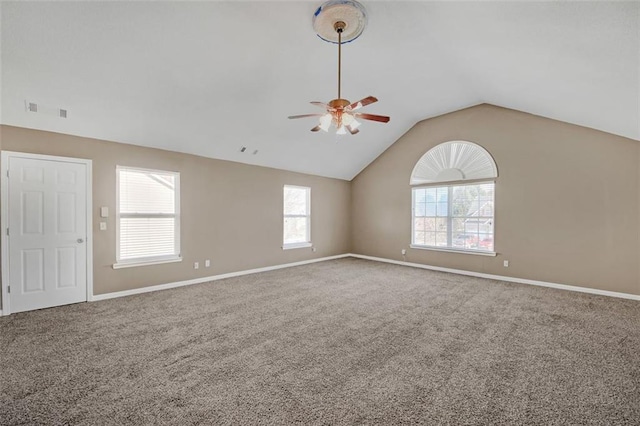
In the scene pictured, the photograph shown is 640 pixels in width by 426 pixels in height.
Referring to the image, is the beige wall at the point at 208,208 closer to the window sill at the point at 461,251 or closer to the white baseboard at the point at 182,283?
the white baseboard at the point at 182,283

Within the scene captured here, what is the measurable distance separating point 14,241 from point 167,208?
1.87 metres

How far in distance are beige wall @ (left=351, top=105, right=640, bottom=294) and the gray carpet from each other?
0.65m

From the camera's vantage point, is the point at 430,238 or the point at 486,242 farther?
the point at 430,238

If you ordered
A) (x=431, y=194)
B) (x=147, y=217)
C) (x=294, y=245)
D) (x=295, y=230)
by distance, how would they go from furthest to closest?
(x=295, y=230) < (x=294, y=245) < (x=431, y=194) < (x=147, y=217)

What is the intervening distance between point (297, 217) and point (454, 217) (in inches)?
143

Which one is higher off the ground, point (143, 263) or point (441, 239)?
point (441, 239)

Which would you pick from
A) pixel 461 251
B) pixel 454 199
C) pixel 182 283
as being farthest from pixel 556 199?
pixel 182 283

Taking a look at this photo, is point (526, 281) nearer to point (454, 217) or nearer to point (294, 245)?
point (454, 217)

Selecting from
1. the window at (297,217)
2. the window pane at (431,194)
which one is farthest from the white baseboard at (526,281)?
the window at (297,217)

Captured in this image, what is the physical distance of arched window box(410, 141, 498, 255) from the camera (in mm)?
5566

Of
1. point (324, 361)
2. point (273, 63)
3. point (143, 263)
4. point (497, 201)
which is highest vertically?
point (273, 63)

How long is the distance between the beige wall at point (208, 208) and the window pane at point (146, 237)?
0.19 metres

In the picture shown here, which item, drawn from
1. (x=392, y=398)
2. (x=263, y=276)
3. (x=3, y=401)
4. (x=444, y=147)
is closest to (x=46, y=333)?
(x=3, y=401)

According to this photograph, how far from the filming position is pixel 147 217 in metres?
4.65
